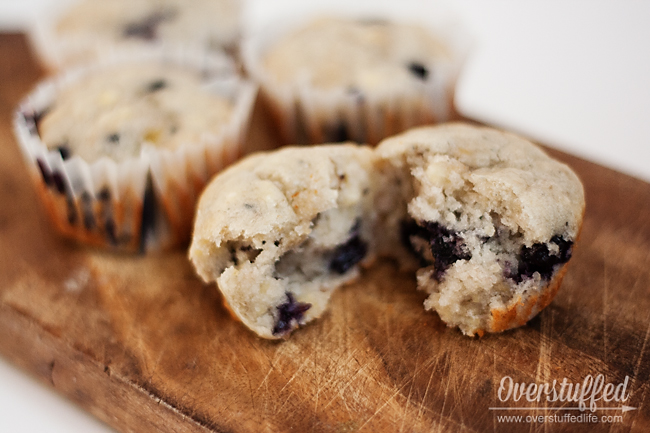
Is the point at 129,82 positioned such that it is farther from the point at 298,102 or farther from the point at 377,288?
the point at 377,288

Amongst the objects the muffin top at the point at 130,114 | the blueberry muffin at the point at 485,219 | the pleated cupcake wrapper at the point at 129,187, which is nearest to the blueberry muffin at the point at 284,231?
the blueberry muffin at the point at 485,219

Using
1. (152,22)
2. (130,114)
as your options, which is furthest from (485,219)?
(152,22)

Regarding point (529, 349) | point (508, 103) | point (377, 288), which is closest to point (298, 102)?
point (377, 288)

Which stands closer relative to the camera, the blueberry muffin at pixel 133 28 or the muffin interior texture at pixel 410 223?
the muffin interior texture at pixel 410 223

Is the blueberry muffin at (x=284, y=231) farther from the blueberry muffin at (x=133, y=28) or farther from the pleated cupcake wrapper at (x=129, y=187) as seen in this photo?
the blueberry muffin at (x=133, y=28)

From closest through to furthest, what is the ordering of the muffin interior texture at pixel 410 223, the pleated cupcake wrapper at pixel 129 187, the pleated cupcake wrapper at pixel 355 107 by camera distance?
the muffin interior texture at pixel 410 223
the pleated cupcake wrapper at pixel 129 187
the pleated cupcake wrapper at pixel 355 107

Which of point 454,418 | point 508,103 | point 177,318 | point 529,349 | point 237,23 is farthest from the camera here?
point 508,103

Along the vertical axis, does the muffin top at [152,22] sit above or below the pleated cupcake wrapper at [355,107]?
above
